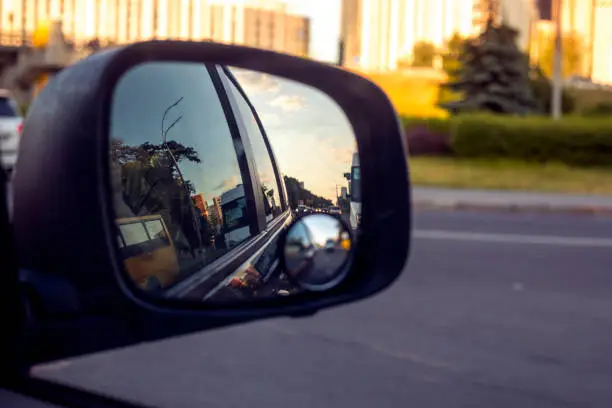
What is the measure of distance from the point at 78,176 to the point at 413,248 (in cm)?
691

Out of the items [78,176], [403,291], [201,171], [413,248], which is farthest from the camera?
[413,248]

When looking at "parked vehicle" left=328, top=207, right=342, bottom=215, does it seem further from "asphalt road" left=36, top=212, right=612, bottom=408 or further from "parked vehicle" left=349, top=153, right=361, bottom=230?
"asphalt road" left=36, top=212, right=612, bottom=408

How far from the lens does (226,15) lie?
2971mm

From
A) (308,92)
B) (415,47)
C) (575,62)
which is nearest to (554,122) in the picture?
(308,92)

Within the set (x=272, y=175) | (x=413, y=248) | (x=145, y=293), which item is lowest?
(x=413, y=248)

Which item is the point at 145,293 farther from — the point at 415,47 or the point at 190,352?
the point at 415,47

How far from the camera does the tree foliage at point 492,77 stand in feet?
117

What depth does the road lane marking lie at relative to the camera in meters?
9.01

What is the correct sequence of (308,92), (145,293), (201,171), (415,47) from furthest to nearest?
(415,47), (308,92), (201,171), (145,293)

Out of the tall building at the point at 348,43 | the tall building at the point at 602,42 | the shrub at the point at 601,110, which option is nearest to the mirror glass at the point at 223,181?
the tall building at the point at 348,43

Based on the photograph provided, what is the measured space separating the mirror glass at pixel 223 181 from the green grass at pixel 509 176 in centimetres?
1533

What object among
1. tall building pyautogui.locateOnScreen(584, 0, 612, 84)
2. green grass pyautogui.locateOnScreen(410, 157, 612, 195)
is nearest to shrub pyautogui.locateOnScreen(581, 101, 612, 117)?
green grass pyautogui.locateOnScreen(410, 157, 612, 195)

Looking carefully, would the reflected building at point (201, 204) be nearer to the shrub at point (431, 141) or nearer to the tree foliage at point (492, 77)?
the shrub at point (431, 141)

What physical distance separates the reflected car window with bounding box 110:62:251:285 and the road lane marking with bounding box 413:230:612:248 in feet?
24.8
